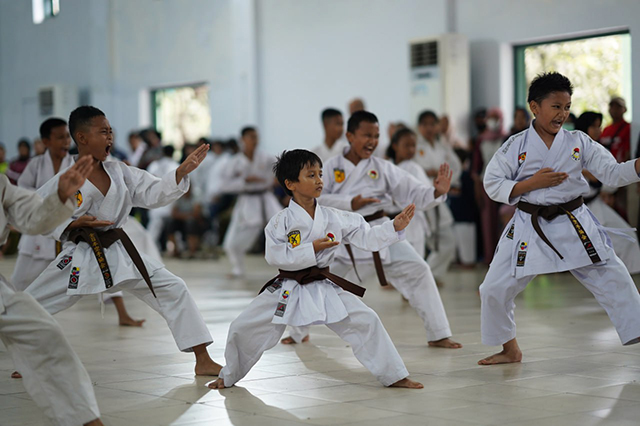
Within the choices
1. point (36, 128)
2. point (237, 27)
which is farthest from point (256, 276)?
point (36, 128)

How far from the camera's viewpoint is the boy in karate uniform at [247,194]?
9281 mm

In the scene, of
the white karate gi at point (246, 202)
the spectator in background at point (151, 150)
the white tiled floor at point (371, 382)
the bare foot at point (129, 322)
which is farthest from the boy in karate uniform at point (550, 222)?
the spectator in background at point (151, 150)

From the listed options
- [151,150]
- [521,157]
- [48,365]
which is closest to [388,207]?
[521,157]

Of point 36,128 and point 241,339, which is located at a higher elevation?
point 36,128

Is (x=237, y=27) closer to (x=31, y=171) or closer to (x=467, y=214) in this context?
(x=467, y=214)

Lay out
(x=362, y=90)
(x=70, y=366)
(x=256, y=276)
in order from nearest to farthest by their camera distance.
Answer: (x=70, y=366)
(x=256, y=276)
(x=362, y=90)

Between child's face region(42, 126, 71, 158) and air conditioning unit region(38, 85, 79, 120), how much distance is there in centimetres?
1013

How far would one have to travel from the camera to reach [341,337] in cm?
376

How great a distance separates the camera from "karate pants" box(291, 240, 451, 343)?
15.8 feet

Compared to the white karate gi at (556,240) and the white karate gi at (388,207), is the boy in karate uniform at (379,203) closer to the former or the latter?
the white karate gi at (388,207)

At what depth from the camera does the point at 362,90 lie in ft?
38.7

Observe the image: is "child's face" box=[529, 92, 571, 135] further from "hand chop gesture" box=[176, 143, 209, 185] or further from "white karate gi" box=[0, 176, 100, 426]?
"white karate gi" box=[0, 176, 100, 426]

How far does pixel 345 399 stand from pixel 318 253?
2.16 feet

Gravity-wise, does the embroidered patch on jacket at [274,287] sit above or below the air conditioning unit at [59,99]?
below
